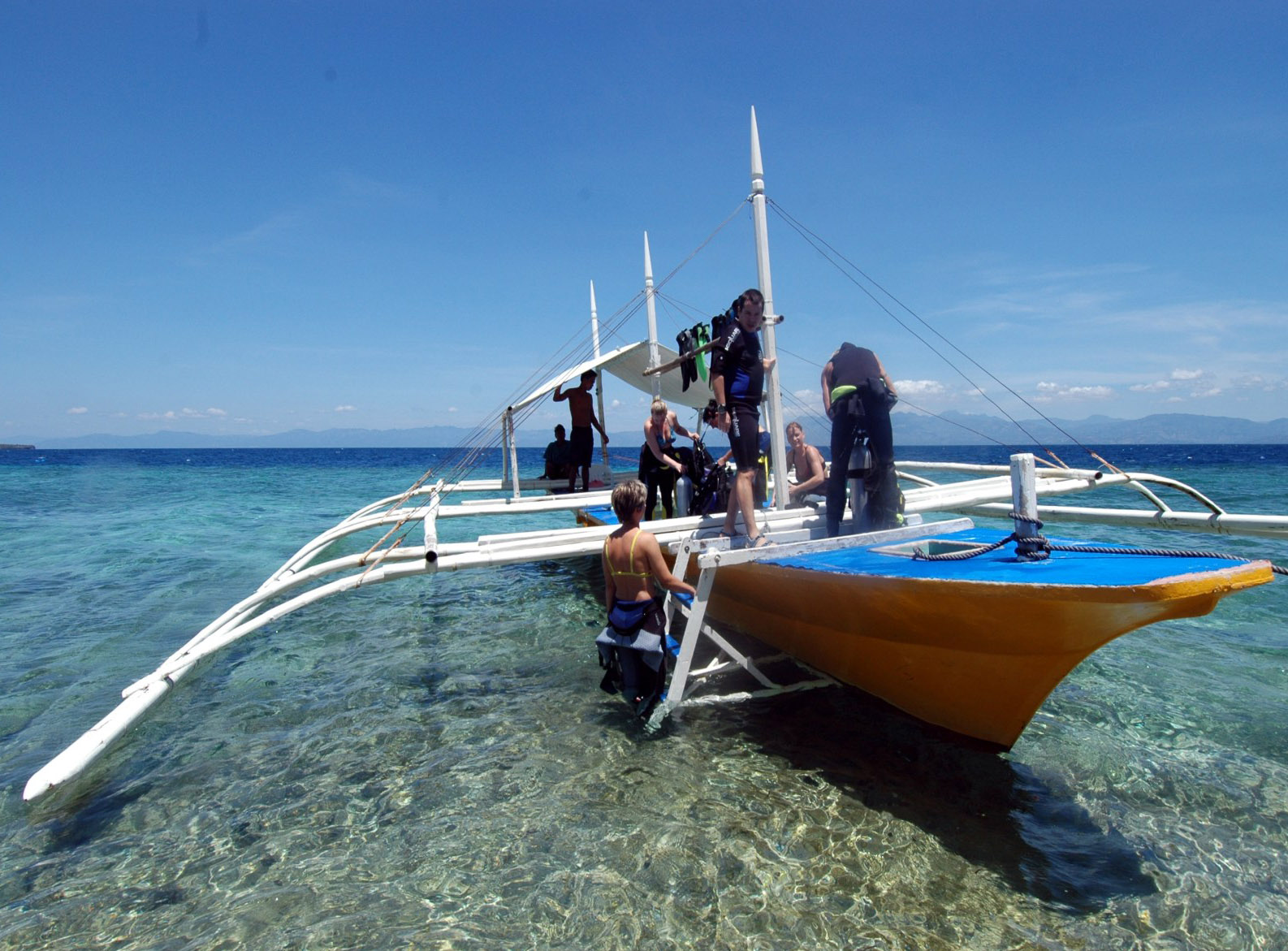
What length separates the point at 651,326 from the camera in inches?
431

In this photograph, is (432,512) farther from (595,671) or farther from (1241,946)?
(1241,946)

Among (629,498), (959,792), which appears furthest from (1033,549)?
(629,498)

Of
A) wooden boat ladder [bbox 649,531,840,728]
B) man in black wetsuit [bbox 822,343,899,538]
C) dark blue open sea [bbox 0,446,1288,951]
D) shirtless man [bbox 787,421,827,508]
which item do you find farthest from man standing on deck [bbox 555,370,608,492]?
man in black wetsuit [bbox 822,343,899,538]

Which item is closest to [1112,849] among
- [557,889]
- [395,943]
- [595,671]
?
[557,889]

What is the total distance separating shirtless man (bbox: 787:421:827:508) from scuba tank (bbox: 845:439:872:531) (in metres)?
2.06

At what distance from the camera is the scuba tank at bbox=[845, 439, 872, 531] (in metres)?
5.61

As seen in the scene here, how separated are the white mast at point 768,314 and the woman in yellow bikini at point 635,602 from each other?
7.56 ft

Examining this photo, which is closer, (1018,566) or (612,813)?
(1018,566)

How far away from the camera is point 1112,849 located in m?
3.79

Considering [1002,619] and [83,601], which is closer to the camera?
[1002,619]

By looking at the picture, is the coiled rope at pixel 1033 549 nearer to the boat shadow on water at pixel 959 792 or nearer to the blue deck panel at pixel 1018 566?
the blue deck panel at pixel 1018 566

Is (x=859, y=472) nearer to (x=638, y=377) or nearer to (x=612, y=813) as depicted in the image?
(x=612, y=813)

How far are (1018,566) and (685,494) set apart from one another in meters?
4.95

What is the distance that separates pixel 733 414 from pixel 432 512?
3282 mm
